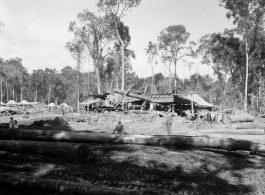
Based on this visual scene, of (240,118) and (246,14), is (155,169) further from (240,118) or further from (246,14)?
(246,14)

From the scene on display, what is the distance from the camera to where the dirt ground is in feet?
16.3

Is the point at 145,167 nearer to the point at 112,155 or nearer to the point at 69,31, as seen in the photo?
the point at 112,155

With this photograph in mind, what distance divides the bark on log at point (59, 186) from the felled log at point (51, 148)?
5.72ft

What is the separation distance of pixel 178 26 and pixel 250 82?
15.9m

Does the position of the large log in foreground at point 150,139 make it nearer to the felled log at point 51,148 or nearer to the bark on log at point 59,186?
the felled log at point 51,148

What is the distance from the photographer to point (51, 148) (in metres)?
6.44

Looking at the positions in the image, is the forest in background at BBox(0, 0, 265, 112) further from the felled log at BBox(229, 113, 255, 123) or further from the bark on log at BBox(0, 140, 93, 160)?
the bark on log at BBox(0, 140, 93, 160)

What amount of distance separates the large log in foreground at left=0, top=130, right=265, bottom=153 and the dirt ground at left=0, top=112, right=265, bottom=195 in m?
0.27

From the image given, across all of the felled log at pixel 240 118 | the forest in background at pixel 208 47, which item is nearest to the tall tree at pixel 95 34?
the forest in background at pixel 208 47

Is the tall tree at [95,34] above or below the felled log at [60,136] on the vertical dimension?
above

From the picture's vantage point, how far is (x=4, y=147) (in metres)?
6.93

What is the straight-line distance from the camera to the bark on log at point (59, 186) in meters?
4.01

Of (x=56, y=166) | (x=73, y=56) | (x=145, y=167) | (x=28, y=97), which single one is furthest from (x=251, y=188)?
(x=28, y=97)

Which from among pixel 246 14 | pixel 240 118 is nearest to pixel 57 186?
pixel 240 118
